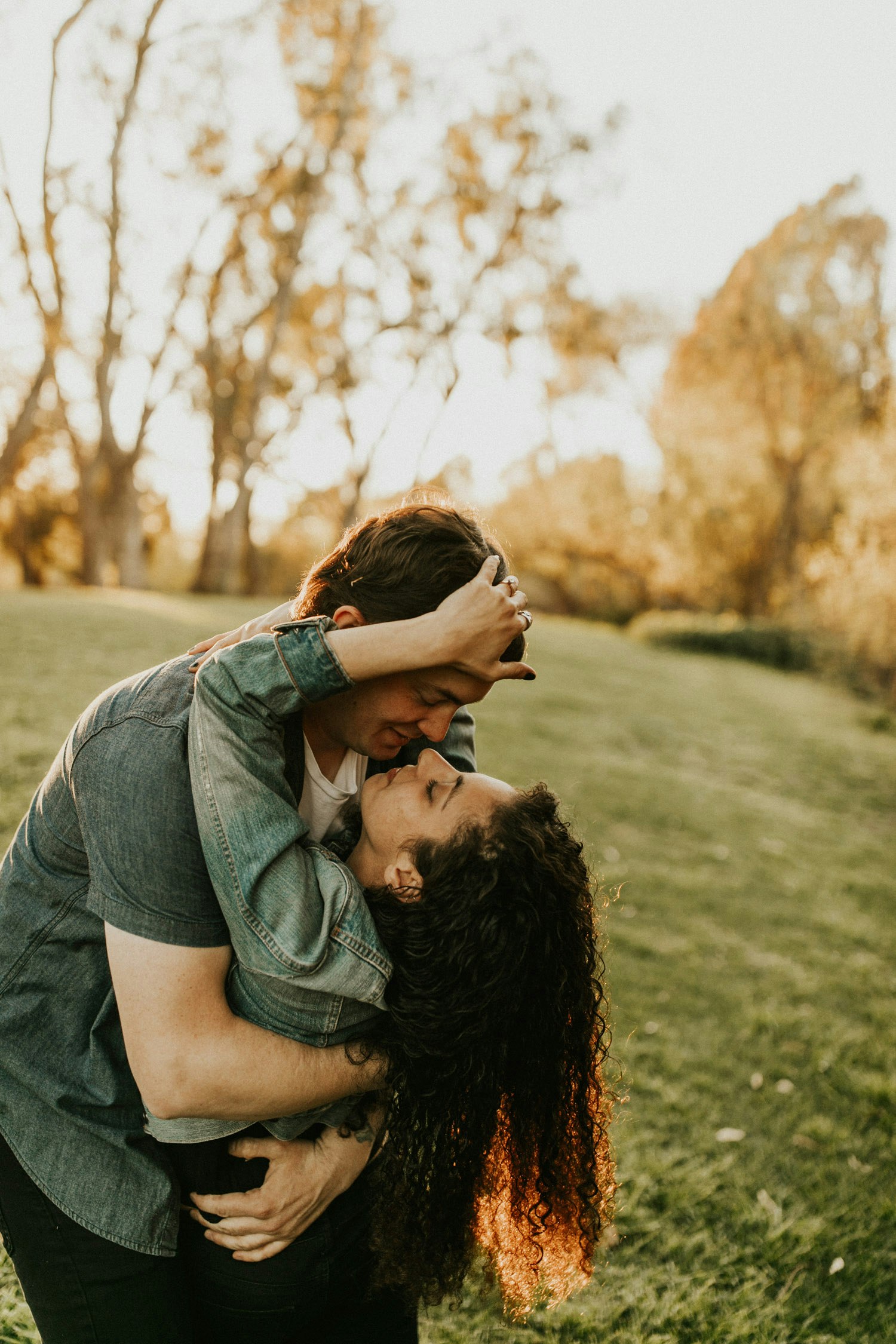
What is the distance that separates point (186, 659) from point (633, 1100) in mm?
3452

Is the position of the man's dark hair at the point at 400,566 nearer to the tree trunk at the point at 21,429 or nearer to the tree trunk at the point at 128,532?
the tree trunk at the point at 21,429

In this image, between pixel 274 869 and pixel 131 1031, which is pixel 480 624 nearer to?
pixel 274 869

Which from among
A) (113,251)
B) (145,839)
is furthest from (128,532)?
(145,839)

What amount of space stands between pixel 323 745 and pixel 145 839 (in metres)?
0.59

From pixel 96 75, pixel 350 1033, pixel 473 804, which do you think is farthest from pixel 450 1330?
pixel 96 75

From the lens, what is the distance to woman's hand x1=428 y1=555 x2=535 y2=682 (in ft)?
5.65

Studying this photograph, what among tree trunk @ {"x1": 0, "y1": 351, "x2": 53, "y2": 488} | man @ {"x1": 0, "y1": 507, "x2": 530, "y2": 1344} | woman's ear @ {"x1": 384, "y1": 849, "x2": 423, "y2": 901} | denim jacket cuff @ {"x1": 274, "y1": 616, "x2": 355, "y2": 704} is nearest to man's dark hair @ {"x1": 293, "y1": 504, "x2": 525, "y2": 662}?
man @ {"x1": 0, "y1": 507, "x2": 530, "y2": 1344}

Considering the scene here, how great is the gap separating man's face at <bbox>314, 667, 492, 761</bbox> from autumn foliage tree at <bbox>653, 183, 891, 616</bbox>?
2564cm

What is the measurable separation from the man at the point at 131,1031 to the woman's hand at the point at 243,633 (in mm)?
158

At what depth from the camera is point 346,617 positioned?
1838 mm

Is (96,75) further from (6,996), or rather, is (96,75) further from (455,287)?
(6,996)

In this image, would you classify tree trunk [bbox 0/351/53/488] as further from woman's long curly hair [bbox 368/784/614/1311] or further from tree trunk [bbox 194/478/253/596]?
woman's long curly hair [bbox 368/784/614/1311]

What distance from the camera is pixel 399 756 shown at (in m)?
2.22

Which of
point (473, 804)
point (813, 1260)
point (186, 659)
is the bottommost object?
point (813, 1260)
